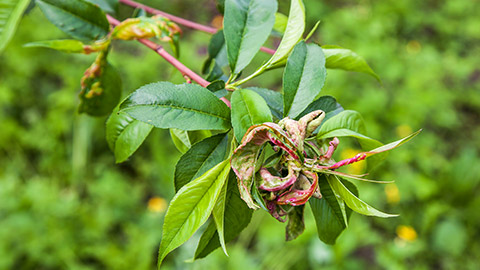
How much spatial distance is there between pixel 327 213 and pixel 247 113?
0.17 meters

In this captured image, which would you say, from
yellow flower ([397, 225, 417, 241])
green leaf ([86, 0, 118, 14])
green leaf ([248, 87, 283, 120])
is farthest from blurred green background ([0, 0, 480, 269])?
green leaf ([248, 87, 283, 120])

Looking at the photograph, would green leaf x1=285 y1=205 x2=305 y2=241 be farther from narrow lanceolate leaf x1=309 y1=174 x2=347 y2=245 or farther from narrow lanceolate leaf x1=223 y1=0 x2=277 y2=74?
narrow lanceolate leaf x1=223 y1=0 x2=277 y2=74

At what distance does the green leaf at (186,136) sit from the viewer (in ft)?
1.73

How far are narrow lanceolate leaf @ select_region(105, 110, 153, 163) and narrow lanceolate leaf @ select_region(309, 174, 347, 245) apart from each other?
25 centimetres

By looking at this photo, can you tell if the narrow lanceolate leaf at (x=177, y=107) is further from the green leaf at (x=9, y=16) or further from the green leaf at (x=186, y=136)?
the green leaf at (x=9, y=16)

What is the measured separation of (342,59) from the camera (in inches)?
22.9

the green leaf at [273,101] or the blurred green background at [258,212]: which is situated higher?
the green leaf at [273,101]

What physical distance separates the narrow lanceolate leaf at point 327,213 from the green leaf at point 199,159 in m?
0.13

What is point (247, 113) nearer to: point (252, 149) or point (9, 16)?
point (252, 149)

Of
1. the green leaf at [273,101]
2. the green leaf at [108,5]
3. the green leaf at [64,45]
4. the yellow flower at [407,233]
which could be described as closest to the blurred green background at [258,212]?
the yellow flower at [407,233]

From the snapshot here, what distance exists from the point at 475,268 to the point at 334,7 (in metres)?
2.07

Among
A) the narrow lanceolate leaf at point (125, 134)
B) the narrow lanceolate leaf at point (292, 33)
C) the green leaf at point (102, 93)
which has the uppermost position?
the narrow lanceolate leaf at point (292, 33)

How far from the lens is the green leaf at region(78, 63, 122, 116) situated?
70 cm

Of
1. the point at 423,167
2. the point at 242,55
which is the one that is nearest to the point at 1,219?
the point at 242,55
